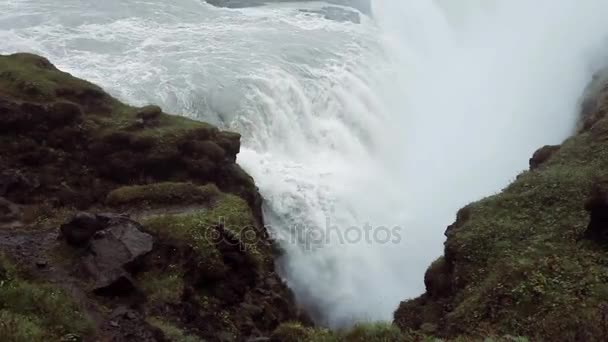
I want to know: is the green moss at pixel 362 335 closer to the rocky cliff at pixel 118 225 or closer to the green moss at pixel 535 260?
the green moss at pixel 535 260

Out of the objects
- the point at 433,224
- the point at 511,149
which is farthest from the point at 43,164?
the point at 511,149

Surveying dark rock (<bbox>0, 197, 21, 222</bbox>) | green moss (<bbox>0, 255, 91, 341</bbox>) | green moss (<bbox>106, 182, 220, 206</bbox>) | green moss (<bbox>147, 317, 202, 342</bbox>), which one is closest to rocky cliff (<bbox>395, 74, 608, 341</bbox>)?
green moss (<bbox>147, 317, 202, 342</bbox>)

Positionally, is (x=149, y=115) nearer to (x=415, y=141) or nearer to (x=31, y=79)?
(x=31, y=79)

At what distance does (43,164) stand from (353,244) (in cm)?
1108

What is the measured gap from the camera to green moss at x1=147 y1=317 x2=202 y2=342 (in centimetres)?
1034

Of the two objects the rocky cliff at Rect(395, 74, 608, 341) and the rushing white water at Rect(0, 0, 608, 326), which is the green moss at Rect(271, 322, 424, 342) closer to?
the rocky cliff at Rect(395, 74, 608, 341)

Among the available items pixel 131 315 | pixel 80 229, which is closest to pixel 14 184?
pixel 80 229

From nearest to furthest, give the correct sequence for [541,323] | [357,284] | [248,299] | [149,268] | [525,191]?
[541,323] → [149,268] → [248,299] → [525,191] → [357,284]

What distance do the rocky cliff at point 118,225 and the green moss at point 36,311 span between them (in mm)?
26

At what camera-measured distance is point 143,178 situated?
665 inches

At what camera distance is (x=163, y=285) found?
482 inches

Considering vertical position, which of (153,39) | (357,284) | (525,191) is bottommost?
(357,284)

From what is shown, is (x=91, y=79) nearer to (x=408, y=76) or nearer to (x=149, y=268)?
(x=149, y=268)

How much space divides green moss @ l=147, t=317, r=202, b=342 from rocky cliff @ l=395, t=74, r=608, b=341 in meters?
5.05
